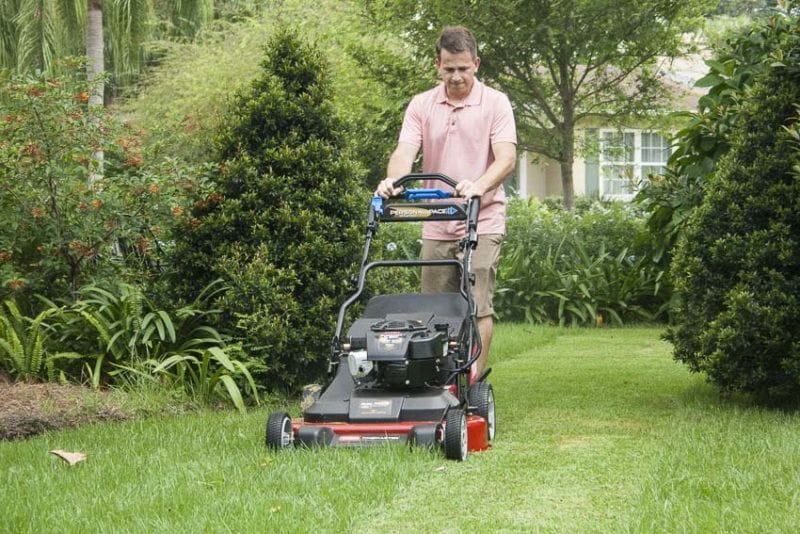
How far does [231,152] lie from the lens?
23.9 feet

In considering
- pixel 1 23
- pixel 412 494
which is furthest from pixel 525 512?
pixel 1 23

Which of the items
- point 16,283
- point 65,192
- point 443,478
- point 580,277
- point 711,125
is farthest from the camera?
point 580,277

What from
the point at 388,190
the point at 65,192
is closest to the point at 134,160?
the point at 65,192

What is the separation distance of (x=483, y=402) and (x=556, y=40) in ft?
32.2

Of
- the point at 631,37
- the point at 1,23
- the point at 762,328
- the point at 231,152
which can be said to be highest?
the point at 1,23

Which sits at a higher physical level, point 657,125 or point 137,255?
point 657,125

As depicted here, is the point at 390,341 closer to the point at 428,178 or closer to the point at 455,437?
the point at 455,437

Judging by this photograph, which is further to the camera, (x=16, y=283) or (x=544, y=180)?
(x=544, y=180)

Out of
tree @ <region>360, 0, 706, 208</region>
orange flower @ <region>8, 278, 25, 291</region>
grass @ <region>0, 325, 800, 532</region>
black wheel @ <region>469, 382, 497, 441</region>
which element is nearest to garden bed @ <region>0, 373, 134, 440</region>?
grass @ <region>0, 325, 800, 532</region>

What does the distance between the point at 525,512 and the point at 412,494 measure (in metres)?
0.45

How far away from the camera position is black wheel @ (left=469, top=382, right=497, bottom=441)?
5.42 meters

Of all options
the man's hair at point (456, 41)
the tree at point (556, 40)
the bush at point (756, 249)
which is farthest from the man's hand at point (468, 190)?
the tree at point (556, 40)

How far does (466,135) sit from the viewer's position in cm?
613

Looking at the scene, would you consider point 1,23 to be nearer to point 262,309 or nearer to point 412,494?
point 262,309
